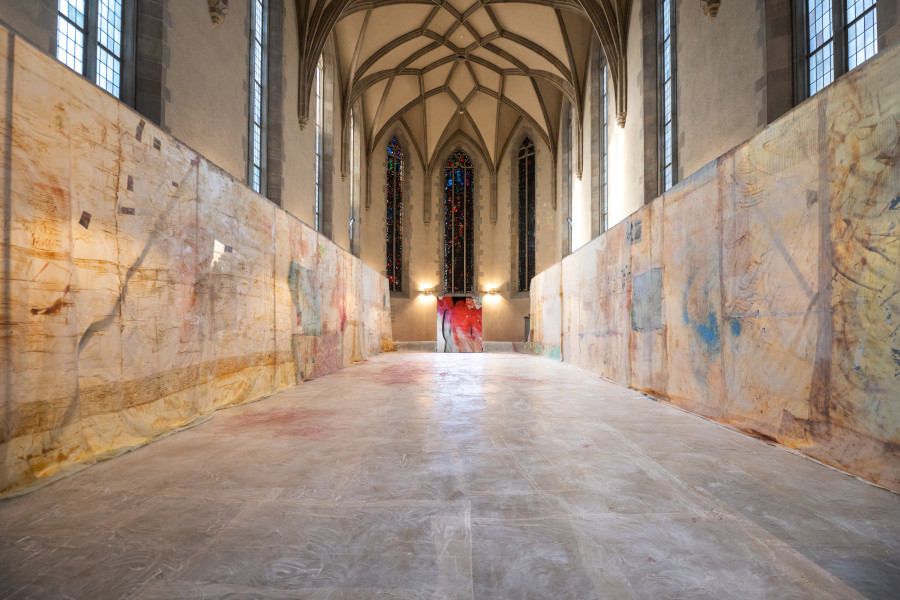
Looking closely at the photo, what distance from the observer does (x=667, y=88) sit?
10.5 m

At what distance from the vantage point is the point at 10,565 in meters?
1.71

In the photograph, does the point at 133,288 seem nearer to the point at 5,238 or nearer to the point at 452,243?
the point at 5,238

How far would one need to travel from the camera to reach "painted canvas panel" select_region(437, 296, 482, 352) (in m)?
17.3

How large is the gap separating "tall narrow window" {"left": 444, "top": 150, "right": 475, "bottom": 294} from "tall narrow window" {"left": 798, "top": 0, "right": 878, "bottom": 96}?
1826 centimetres

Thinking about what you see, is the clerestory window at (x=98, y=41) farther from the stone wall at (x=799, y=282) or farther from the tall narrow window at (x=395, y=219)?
the tall narrow window at (x=395, y=219)

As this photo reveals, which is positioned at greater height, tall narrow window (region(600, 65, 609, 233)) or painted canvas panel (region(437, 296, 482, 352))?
tall narrow window (region(600, 65, 609, 233))

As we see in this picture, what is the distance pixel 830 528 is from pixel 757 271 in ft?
8.04

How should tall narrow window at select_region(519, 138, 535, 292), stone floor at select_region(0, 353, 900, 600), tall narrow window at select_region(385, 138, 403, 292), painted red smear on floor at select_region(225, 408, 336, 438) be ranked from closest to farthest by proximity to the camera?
stone floor at select_region(0, 353, 900, 600)
painted red smear on floor at select_region(225, 408, 336, 438)
tall narrow window at select_region(519, 138, 535, 292)
tall narrow window at select_region(385, 138, 403, 292)

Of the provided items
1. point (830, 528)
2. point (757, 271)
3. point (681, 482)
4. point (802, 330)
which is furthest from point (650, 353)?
point (830, 528)

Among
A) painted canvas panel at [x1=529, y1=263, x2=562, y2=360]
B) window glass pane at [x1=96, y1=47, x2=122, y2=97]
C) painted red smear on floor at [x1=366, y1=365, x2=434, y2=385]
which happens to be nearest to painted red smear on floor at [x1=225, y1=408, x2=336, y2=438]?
painted red smear on floor at [x1=366, y1=365, x2=434, y2=385]

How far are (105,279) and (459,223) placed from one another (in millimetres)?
21980

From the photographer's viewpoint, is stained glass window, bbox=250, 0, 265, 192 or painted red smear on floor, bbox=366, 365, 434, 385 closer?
painted red smear on floor, bbox=366, 365, 434, 385

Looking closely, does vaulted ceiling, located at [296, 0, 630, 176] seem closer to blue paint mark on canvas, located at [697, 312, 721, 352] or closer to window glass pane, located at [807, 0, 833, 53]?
window glass pane, located at [807, 0, 833, 53]

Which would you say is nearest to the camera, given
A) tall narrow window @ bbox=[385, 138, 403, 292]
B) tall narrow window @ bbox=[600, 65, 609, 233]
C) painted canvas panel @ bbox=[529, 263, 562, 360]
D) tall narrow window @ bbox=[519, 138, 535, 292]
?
painted canvas panel @ bbox=[529, 263, 562, 360]
